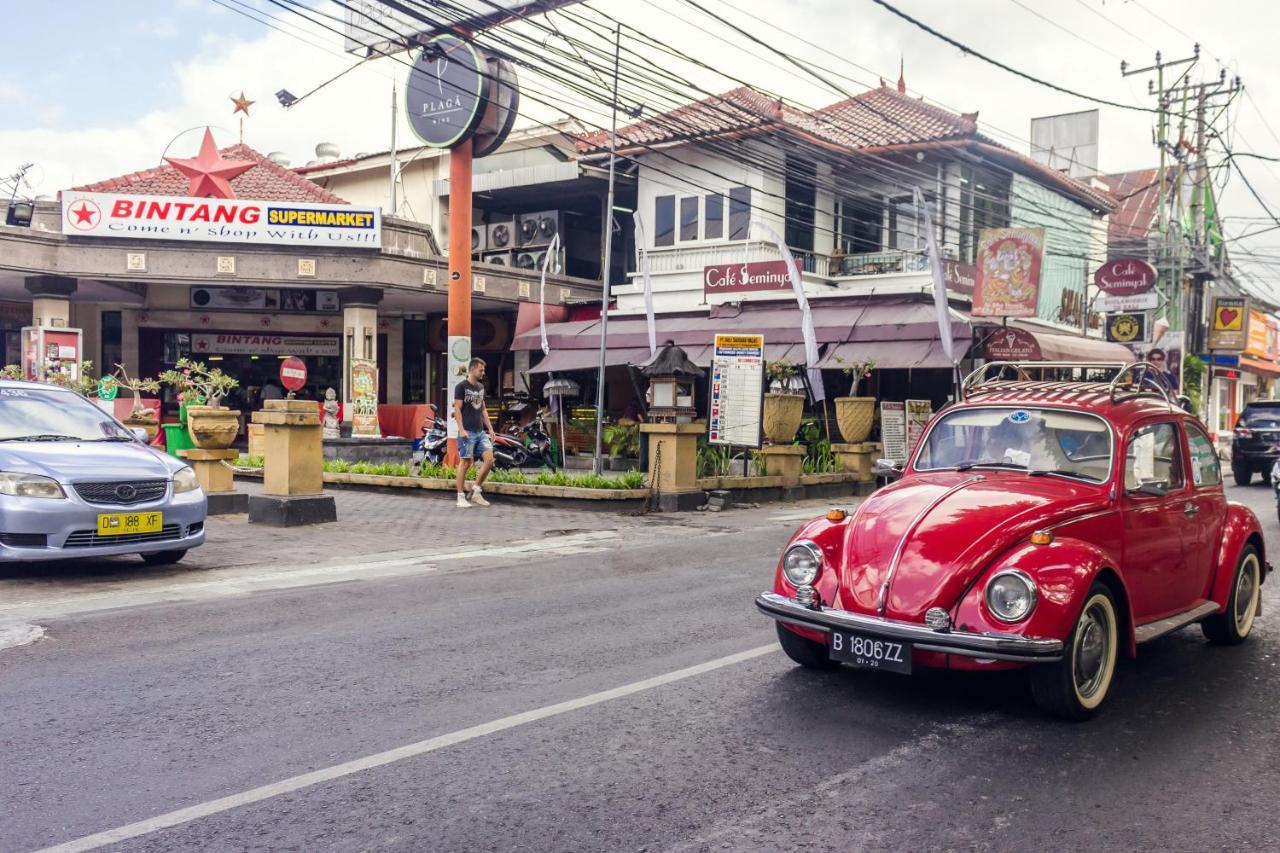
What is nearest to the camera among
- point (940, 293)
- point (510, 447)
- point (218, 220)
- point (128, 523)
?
point (128, 523)

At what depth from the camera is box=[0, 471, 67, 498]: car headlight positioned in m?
8.12

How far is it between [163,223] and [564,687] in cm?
2161

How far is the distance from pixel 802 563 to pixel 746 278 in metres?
18.1

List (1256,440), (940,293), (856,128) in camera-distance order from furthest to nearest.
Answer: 1. (856,128)
2. (1256,440)
3. (940,293)

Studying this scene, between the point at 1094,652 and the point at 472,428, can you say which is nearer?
the point at 1094,652

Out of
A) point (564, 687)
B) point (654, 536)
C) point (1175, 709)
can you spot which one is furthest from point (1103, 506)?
point (654, 536)

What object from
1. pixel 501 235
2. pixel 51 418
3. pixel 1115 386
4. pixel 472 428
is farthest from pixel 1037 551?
pixel 501 235

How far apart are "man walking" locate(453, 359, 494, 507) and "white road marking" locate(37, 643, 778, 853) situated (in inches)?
337

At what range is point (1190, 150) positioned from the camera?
100 ft

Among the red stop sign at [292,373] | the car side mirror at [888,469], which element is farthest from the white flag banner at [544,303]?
the car side mirror at [888,469]

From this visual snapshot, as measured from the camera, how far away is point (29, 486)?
817 centimetres

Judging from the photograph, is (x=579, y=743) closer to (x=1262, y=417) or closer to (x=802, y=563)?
(x=802, y=563)

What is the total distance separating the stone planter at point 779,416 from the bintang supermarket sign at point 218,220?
37.1 ft

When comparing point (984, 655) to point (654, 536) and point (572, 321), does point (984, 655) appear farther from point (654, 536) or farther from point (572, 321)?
point (572, 321)
